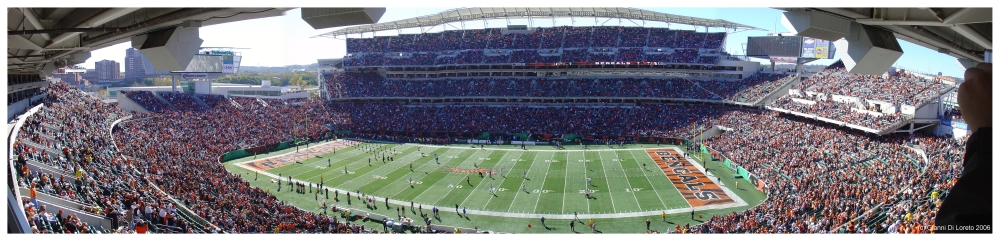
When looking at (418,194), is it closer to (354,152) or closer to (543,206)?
(543,206)

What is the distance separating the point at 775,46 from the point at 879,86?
18.5 metres

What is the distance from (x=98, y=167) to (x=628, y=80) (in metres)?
47.4

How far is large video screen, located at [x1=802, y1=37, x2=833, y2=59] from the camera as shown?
54000 millimetres

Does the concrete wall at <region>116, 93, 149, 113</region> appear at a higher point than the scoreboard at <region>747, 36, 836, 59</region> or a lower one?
lower

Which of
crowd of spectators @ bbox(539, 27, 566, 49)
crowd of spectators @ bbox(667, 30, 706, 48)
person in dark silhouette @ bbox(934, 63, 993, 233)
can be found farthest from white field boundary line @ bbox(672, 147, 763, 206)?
crowd of spectators @ bbox(539, 27, 566, 49)

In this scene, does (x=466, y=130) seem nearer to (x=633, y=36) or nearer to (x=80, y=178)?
(x=633, y=36)

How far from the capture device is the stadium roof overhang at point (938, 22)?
18.3 ft

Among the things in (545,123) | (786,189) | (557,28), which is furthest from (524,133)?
(786,189)

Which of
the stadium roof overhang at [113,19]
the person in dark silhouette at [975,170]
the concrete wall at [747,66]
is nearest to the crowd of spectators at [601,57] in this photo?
the concrete wall at [747,66]

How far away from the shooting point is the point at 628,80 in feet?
193

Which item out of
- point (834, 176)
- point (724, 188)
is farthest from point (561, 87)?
point (834, 176)

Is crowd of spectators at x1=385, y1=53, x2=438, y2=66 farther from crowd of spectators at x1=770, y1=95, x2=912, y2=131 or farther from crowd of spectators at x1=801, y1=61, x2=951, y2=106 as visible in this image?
crowd of spectators at x1=801, y1=61, x2=951, y2=106

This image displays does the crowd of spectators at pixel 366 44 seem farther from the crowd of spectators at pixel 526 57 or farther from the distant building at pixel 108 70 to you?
the distant building at pixel 108 70

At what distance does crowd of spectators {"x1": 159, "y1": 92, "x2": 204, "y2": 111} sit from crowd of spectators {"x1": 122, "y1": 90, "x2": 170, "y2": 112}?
3.96ft
